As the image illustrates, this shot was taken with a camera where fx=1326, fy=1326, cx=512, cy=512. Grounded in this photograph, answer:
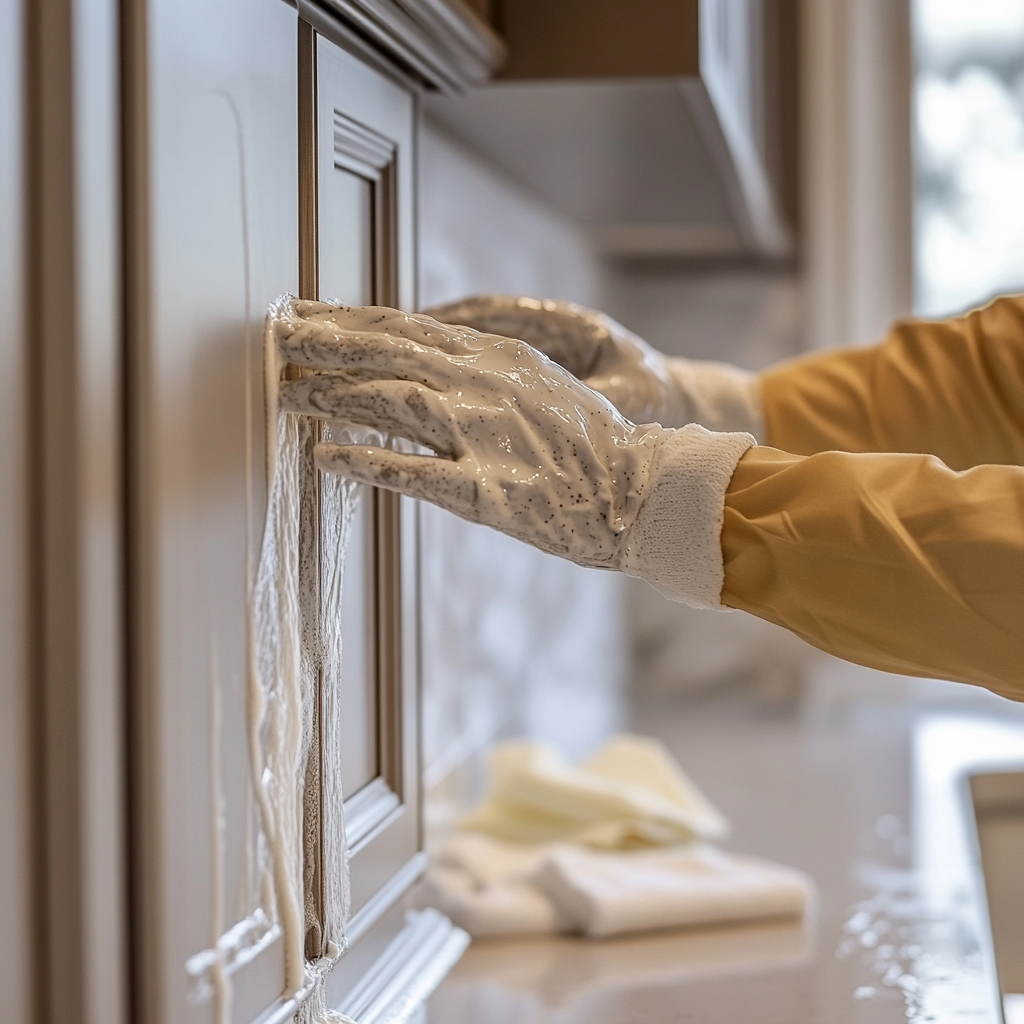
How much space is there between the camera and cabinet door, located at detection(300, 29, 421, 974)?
0.64m

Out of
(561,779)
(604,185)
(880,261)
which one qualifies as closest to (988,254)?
(880,261)

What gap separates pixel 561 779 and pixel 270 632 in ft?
2.12

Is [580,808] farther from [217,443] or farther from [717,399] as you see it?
[217,443]

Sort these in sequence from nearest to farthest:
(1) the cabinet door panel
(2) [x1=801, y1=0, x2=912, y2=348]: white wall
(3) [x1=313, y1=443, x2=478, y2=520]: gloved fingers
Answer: (3) [x1=313, y1=443, x2=478, y2=520]: gloved fingers, (1) the cabinet door panel, (2) [x1=801, y1=0, x2=912, y2=348]: white wall

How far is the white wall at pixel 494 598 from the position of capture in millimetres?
1259

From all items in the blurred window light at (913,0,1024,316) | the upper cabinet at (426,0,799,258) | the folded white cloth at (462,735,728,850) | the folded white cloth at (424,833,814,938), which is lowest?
the folded white cloth at (424,833,814,938)

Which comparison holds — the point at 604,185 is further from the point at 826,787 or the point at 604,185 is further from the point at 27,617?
the point at 27,617

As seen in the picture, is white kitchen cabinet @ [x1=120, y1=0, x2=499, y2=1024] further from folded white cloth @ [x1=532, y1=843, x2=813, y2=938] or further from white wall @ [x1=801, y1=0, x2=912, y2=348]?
white wall @ [x1=801, y1=0, x2=912, y2=348]

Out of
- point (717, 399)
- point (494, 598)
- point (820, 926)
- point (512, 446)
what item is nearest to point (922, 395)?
point (717, 399)

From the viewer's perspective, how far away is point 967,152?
6.66 feet

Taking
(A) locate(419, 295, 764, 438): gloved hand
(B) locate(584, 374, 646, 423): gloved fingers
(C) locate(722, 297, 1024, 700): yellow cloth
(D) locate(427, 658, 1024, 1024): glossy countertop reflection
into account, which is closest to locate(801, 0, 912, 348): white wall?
(D) locate(427, 658, 1024, 1024): glossy countertop reflection

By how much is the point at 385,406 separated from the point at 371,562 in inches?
8.2

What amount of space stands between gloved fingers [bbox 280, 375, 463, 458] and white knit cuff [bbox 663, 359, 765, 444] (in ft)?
1.67

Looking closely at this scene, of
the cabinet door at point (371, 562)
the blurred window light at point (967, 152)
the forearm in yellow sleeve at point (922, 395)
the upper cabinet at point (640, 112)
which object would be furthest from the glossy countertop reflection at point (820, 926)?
the blurred window light at point (967, 152)
